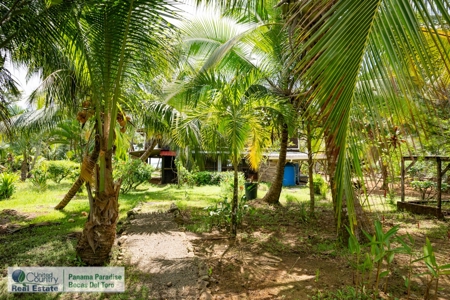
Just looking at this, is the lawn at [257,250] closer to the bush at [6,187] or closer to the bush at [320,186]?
the bush at [6,187]

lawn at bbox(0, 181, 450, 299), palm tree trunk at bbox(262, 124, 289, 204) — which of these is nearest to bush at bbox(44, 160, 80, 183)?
lawn at bbox(0, 181, 450, 299)

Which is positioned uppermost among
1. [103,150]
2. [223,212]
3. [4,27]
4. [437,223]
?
[4,27]

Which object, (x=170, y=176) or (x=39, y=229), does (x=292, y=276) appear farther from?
(x=170, y=176)

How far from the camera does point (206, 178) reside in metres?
16.1

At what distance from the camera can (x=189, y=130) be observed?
20.1 feet

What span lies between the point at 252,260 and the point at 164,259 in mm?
1222

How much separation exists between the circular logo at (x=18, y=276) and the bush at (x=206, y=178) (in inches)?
488

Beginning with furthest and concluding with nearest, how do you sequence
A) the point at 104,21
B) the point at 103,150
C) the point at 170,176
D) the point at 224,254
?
1. the point at 170,176
2. the point at 224,254
3. the point at 103,150
4. the point at 104,21

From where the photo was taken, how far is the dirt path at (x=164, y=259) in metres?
2.90

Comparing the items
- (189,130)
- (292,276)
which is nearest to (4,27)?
(189,130)

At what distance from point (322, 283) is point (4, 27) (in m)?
4.97

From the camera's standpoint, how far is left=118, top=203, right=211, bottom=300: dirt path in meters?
2.90

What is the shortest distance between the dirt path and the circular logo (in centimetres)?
109
